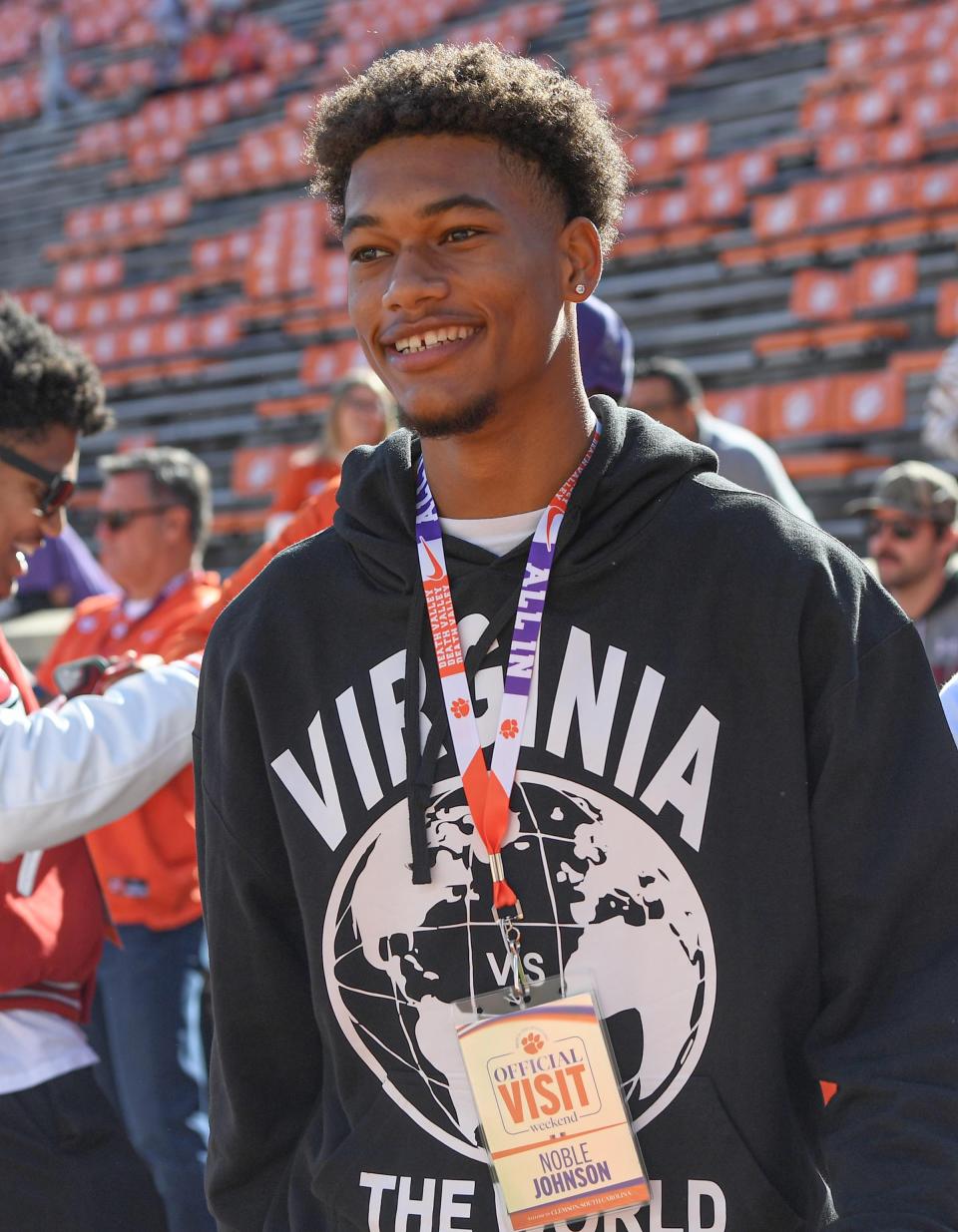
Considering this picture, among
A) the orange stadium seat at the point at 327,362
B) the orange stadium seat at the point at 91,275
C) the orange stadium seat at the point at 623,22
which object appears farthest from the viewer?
the orange stadium seat at the point at 91,275

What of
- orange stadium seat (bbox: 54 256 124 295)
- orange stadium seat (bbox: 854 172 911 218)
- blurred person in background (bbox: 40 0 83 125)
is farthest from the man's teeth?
blurred person in background (bbox: 40 0 83 125)

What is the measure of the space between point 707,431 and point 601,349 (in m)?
1.39

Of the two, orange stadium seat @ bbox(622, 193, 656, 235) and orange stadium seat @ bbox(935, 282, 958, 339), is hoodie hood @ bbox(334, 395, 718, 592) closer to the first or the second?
orange stadium seat @ bbox(935, 282, 958, 339)

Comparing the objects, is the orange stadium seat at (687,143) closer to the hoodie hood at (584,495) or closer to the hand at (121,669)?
the hand at (121,669)

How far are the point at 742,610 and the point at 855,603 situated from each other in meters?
0.10

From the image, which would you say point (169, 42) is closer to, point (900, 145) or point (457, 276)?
point (900, 145)

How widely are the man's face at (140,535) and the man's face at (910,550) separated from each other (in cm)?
204

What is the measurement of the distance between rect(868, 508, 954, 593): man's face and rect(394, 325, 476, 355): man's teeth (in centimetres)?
320

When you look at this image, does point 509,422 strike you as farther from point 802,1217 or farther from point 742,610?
point 802,1217

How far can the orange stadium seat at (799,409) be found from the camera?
9.21 m

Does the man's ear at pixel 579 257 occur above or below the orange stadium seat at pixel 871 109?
below

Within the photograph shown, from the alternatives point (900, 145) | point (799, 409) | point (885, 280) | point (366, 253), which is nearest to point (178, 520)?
point (366, 253)

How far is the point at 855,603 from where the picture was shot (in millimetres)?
1315

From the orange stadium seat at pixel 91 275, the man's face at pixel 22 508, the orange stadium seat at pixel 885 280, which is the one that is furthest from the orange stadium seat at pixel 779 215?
the man's face at pixel 22 508
